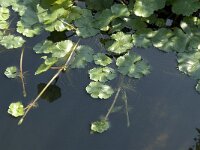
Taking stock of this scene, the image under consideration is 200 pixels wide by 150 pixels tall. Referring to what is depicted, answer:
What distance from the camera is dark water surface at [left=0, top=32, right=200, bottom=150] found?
8.26ft

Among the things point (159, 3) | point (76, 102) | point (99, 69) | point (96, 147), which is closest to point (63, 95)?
point (76, 102)

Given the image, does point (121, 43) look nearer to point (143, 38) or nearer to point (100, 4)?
point (143, 38)

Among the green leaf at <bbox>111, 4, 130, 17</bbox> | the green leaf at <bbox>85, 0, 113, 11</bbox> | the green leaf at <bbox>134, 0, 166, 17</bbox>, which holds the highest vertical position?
the green leaf at <bbox>134, 0, 166, 17</bbox>

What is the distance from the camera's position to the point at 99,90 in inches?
106

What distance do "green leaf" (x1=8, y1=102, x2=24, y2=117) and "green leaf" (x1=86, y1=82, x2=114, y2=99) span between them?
415mm

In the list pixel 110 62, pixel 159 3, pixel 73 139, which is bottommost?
pixel 73 139

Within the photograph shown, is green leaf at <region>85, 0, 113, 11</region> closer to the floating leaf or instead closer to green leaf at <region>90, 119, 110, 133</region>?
the floating leaf

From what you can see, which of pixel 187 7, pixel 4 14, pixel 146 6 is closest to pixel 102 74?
pixel 146 6

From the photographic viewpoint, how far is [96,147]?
2494mm

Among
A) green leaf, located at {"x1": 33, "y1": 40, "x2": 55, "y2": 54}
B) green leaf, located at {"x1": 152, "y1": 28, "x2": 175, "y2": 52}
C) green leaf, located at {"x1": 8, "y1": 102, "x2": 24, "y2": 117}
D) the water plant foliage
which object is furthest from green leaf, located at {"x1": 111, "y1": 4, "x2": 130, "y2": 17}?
green leaf, located at {"x1": 8, "y1": 102, "x2": 24, "y2": 117}

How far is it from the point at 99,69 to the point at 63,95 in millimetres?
279

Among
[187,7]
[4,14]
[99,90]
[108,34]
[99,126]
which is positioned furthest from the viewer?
[4,14]

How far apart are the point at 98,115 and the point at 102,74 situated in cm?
27

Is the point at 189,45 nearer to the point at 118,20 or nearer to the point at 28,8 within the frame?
the point at 118,20
